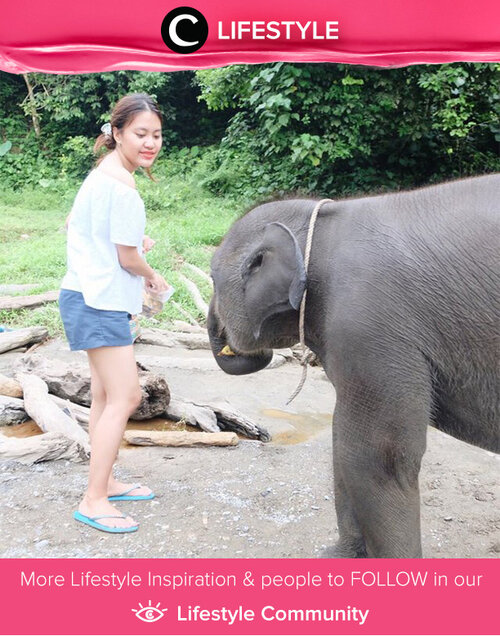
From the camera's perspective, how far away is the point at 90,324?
10.4ft

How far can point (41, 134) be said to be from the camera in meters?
17.2

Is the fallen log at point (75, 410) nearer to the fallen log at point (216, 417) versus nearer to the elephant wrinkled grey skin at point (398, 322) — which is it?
the fallen log at point (216, 417)

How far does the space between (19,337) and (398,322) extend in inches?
203

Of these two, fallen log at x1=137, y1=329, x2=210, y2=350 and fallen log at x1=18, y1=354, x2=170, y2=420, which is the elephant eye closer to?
fallen log at x1=18, y1=354, x2=170, y2=420

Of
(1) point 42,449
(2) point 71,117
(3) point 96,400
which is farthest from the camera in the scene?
(2) point 71,117

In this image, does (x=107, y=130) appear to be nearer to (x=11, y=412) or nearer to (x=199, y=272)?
(x=11, y=412)

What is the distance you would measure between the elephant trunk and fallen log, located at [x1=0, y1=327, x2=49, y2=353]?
4036mm

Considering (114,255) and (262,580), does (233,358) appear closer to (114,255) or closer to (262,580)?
(114,255)

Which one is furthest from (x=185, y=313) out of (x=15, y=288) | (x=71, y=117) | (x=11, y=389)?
(x=71, y=117)

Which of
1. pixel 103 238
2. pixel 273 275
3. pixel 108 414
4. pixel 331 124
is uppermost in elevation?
pixel 331 124

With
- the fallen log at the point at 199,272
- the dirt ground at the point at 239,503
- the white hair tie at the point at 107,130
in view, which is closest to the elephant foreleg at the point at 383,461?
the dirt ground at the point at 239,503

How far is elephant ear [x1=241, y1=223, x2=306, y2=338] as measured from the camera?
2588 millimetres

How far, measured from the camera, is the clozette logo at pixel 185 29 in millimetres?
2812

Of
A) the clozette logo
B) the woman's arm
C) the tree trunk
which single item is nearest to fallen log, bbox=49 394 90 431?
the woman's arm
